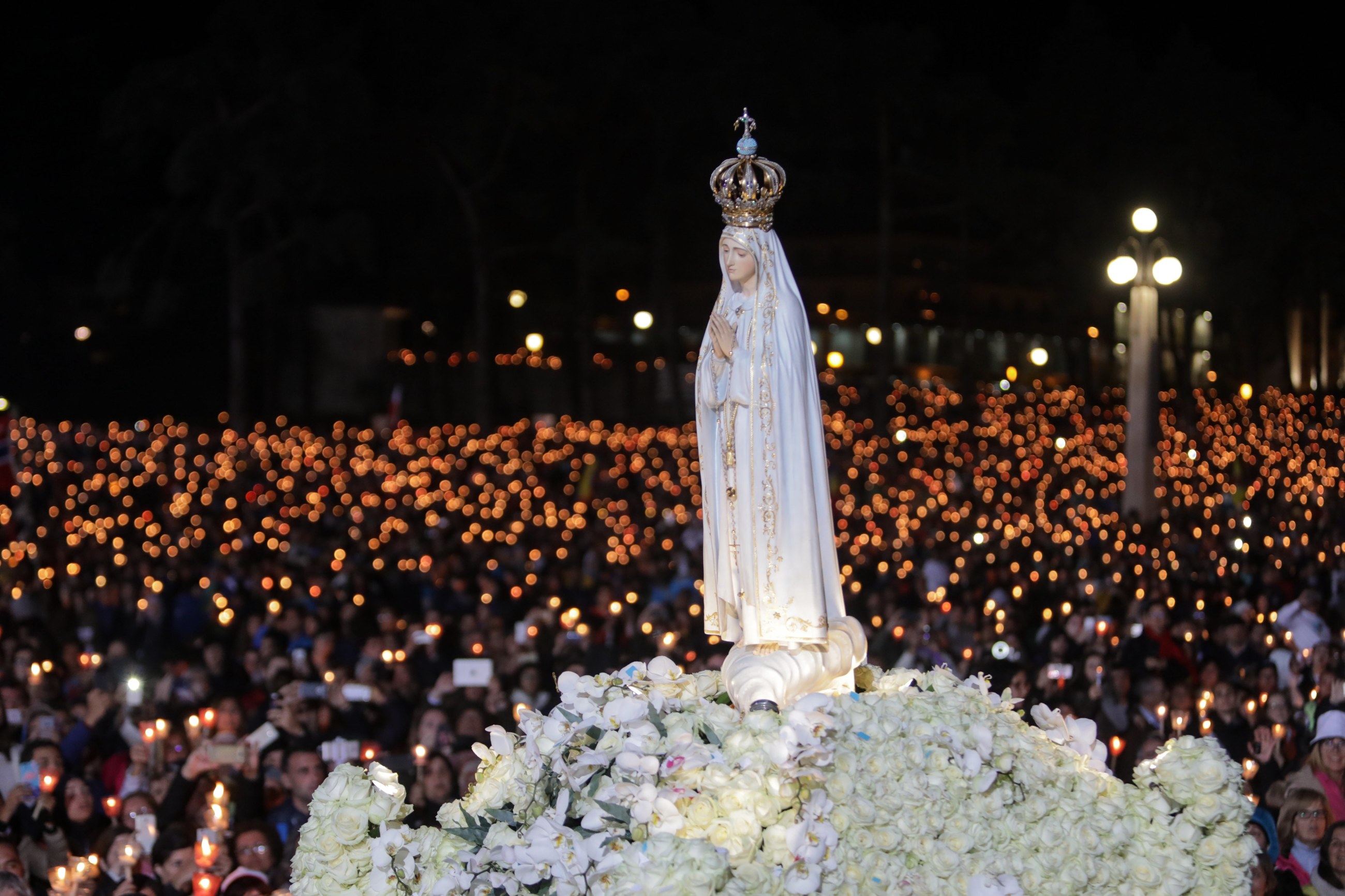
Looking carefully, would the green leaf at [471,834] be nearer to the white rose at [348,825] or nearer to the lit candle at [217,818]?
the white rose at [348,825]

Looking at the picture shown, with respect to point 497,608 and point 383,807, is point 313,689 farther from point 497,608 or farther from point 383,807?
point 383,807

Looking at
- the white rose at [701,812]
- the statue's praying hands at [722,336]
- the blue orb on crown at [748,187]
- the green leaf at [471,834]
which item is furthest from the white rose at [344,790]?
the blue orb on crown at [748,187]

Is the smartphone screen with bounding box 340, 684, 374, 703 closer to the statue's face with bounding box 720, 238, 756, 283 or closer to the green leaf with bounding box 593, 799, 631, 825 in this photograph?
the statue's face with bounding box 720, 238, 756, 283

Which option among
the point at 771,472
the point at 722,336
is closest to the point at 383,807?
the point at 771,472

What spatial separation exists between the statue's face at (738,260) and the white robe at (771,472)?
0.02m

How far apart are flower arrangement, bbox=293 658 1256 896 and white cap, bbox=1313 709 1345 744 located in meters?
2.68

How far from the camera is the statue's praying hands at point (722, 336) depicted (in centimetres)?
650

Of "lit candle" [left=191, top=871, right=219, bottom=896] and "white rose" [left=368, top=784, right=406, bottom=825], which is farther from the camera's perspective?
"lit candle" [left=191, top=871, right=219, bottom=896]

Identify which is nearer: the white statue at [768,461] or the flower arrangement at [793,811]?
the flower arrangement at [793,811]

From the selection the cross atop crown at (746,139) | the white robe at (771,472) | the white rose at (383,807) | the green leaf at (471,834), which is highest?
the cross atop crown at (746,139)

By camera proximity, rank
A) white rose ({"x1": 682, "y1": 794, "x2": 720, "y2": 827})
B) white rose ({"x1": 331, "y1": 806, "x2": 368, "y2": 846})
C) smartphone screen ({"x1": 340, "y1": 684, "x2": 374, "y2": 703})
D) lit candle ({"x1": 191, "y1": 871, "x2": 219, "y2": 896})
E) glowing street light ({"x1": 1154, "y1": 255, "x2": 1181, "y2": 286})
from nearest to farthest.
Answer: white rose ({"x1": 682, "y1": 794, "x2": 720, "y2": 827}) < white rose ({"x1": 331, "y1": 806, "x2": 368, "y2": 846}) < lit candle ({"x1": 191, "y1": 871, "x2": 219, "y2": 896}) < smartphone screen ({"x1": 340, "y1": 684, "x2": 374, "y2": 703}) < glowing street light ({"x1": 1154, "y1": 255, "x2": 1181, "y2": 286})

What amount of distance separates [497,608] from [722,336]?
10225mm

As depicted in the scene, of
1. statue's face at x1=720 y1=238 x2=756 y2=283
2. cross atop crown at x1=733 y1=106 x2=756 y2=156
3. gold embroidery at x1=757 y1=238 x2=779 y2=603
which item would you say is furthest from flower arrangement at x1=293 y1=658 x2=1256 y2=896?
cross atop crown at x1=733 y1=106 x2=756 y2=156

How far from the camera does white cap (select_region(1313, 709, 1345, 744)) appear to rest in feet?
27.4
